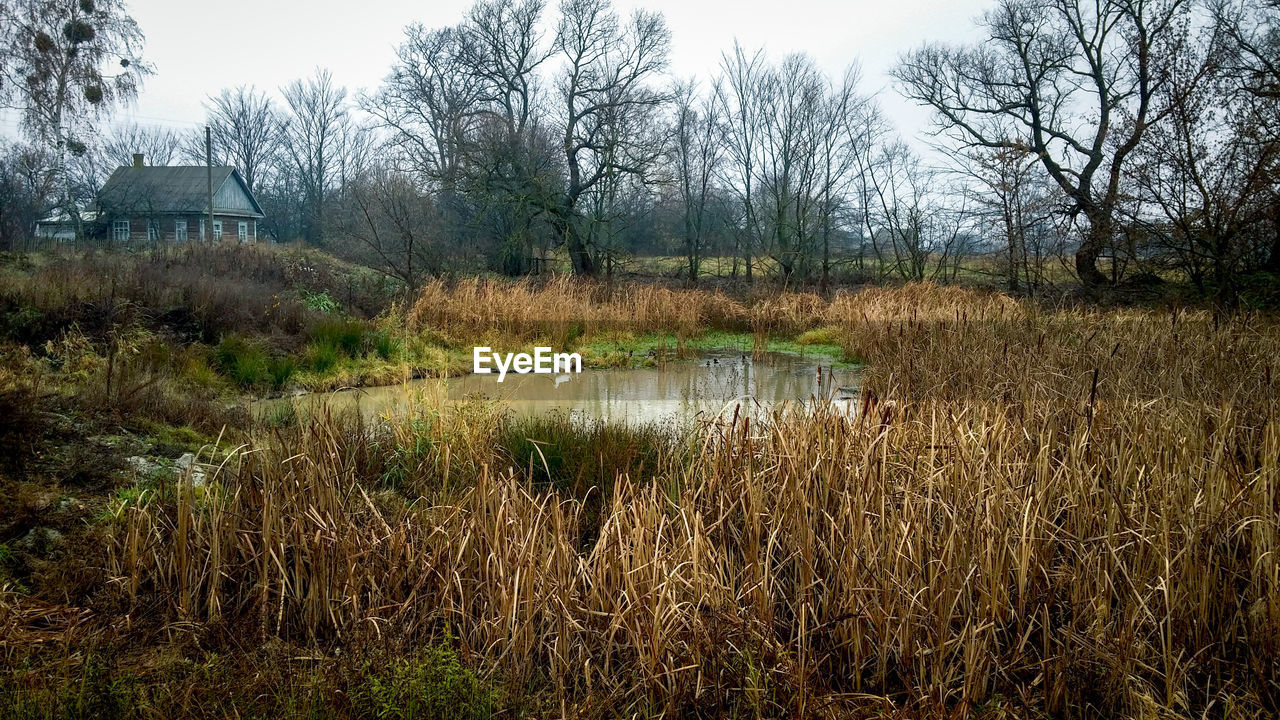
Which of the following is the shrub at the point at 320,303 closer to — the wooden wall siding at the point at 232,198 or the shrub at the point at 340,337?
the shrub at the point at 340,337

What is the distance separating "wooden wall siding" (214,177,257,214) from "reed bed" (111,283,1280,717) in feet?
108

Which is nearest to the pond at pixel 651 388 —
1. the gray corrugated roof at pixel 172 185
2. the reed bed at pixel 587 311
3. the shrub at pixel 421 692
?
the reed bed at pixel 587 311

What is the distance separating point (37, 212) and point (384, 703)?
22.5 m

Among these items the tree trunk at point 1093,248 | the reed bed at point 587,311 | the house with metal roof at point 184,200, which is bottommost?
the reed bed at point 587,311

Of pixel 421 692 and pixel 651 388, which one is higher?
pixel 651 388

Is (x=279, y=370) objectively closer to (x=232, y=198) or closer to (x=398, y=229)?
(x=398, y=229)

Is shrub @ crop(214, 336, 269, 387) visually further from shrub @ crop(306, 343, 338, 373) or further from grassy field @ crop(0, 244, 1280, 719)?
grassy field @ crop(0, 244, 1280, 719)

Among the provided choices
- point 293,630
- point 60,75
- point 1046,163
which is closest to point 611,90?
point 1046,163

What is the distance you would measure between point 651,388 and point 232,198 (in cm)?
3049

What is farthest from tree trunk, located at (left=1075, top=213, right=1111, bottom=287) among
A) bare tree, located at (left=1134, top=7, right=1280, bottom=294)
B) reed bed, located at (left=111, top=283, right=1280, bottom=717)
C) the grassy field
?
reed bed, located at (left=111, top=283, right=1280, bottom=717)

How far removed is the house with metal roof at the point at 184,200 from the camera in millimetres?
28719

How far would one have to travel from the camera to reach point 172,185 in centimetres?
3225

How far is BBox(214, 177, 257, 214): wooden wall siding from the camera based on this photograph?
3186 cm

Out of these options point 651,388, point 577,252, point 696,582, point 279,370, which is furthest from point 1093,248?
point 696,582
